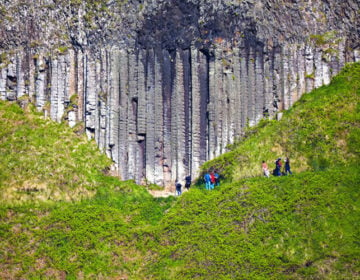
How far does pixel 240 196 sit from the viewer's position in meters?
28.6

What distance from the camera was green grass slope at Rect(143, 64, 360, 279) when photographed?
83.5 feet

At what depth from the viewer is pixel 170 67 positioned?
113 feet

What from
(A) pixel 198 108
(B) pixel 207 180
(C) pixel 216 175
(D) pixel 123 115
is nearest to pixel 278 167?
(C) pixel 216 175

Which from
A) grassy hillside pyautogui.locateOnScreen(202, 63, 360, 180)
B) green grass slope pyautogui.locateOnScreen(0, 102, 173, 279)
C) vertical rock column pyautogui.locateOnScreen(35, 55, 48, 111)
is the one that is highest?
vertical rock column pyautogui.locateOnScreen(35, 55, 48, 111)

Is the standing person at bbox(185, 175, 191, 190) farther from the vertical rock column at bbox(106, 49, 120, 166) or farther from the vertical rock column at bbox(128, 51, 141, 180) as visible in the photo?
the vertical rock column at bbox(106, 49, 120, 166)

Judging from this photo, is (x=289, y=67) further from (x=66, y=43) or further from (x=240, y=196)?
(x=66, y=43)

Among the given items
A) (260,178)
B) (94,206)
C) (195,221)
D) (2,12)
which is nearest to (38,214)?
(94,206)

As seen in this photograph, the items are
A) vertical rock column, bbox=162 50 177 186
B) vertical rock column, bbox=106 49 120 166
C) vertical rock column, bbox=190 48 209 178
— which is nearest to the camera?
vertical rock column, bbox=190 48 209 178

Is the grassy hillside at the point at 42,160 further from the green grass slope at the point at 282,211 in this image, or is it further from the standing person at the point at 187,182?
the green grass slope at the point at 282,211

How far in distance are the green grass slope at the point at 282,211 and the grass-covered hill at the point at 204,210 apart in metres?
0.04

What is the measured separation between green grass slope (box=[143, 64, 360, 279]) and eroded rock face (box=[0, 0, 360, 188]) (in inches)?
73.3

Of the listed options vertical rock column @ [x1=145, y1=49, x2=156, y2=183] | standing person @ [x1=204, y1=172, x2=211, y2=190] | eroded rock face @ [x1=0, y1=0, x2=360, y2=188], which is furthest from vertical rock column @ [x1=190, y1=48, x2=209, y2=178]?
standing person @ [x1=204, y1=172, x2=211, y2=190]

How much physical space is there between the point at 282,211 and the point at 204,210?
3256 millimetres

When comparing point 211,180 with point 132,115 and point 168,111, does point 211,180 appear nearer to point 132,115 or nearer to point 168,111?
point 168,111
